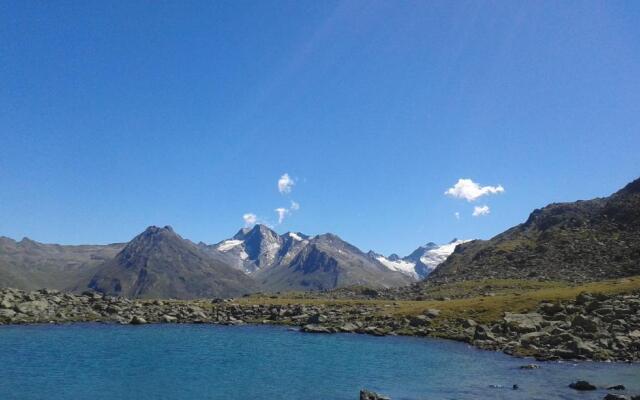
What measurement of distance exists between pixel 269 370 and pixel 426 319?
4462 centimetres

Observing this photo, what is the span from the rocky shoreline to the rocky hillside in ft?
188

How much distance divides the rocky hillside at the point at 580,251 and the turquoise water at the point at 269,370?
82846 millimetres

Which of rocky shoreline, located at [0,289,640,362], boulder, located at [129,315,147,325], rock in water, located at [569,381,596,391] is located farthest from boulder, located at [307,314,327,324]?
rock in water, located at [569,381,596,391]

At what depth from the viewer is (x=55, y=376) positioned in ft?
163

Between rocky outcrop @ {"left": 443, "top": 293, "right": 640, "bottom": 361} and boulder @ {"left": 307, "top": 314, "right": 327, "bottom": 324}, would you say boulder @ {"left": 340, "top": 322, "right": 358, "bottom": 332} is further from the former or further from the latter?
rocky outcrop @ {"left": 443, "top": 293, "right": 640, "bottom": 361}

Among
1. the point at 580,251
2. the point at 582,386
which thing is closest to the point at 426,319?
the point at 582,386

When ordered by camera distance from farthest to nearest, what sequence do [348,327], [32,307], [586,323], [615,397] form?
[32,307]
[348,327]
[586,323]
[615,397]

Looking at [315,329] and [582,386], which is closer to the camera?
[582,386]

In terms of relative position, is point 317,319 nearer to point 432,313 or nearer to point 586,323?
point 432,313

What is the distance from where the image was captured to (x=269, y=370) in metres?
54.2

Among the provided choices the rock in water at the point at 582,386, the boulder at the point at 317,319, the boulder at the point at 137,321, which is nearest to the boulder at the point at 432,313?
the boulder at the point at 317,319

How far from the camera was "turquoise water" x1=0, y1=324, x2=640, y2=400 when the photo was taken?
4259 centimetres

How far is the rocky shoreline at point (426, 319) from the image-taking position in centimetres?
6103

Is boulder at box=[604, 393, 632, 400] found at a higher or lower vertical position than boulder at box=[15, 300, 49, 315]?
lower
